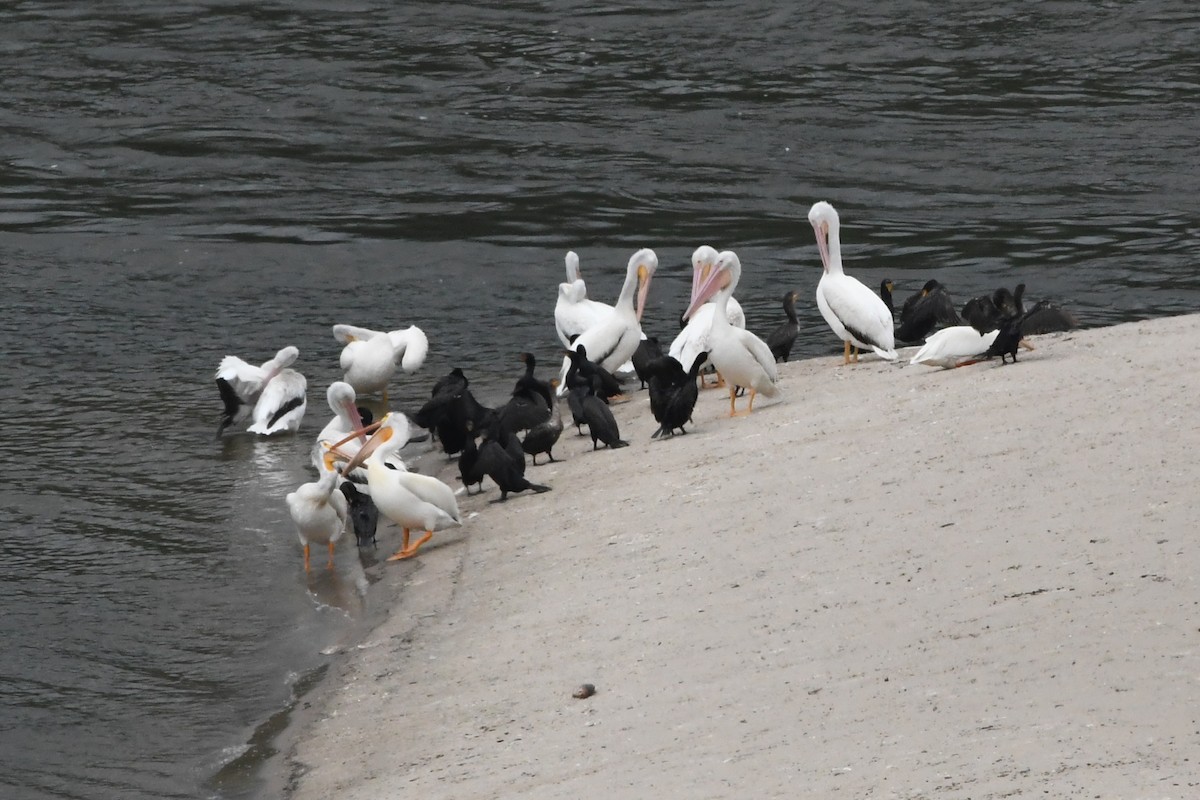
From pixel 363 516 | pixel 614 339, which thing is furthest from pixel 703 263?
pixel 363 516

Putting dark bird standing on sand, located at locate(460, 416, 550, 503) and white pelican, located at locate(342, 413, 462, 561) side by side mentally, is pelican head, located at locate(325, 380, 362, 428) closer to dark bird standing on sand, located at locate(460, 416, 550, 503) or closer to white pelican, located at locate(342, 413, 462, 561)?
dark bird standing on sand, located at locate(460, 416, 550, 503)

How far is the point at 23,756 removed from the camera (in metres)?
6.84

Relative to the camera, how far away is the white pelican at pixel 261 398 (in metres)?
11.7

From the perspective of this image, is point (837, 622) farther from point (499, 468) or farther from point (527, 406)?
point (527, 406)

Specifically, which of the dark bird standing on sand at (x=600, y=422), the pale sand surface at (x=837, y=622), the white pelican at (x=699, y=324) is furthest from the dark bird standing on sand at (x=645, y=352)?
the pale sand surface at (x=837, y=622)

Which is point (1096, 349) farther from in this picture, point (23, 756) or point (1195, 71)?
point (1195, 71)

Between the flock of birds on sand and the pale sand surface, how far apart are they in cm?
45

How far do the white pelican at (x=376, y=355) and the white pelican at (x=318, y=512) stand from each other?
3435 millimetres

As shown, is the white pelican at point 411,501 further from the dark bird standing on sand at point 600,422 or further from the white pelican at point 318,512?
the dark bird standing on sand at point 600,422

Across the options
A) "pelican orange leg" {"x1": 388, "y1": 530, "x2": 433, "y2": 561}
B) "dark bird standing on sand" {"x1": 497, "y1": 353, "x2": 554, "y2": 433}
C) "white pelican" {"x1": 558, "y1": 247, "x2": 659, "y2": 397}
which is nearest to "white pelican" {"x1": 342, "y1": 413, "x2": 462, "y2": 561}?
"pelican orange leg" {"x1": 388, "y1": 530, "x2": 433, "y2": 561}

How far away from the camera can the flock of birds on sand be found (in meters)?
9.16

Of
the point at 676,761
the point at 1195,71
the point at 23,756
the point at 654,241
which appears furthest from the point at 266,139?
the point at 676,761

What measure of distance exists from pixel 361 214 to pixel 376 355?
651 cm

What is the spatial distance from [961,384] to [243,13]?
19323 mm
